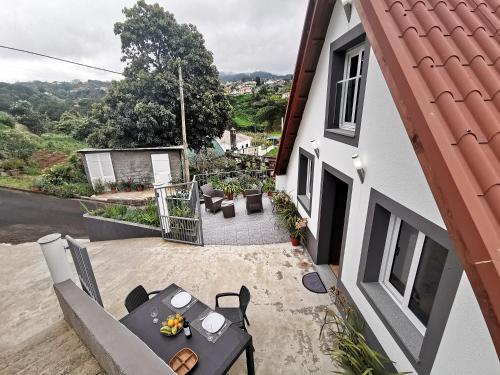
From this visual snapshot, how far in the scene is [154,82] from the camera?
1416 centimetres

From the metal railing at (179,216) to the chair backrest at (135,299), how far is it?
8.92 ft

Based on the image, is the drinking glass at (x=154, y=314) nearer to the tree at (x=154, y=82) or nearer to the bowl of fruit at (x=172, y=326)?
the bowl of fruit at (x=172, y=326)

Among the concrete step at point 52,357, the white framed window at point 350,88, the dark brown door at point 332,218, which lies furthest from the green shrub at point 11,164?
the white framed window at point 350,88

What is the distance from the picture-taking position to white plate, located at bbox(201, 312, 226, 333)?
321 centimetres

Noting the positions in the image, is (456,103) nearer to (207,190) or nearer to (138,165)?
(207,190)

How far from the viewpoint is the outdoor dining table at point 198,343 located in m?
2.80

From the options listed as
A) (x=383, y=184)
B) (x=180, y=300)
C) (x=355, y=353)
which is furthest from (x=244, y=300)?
(x=383, y=184)

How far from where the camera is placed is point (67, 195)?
15.3 m

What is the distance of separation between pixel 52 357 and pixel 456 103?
494 cm

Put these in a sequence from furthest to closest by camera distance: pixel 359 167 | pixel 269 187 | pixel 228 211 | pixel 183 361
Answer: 1. pixel 269 187
2. pixel 228 211
3. pixel 359 167
4. pixel 183 361

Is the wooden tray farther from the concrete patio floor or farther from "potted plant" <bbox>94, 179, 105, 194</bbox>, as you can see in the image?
"potted plant" <bbox>94, 179, 105, 194</bbox>

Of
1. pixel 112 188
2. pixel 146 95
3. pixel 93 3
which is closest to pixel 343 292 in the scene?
pixel 93 3

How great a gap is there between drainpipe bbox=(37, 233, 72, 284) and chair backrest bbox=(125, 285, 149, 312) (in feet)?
3.26

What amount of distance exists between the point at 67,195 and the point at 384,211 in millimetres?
18550
